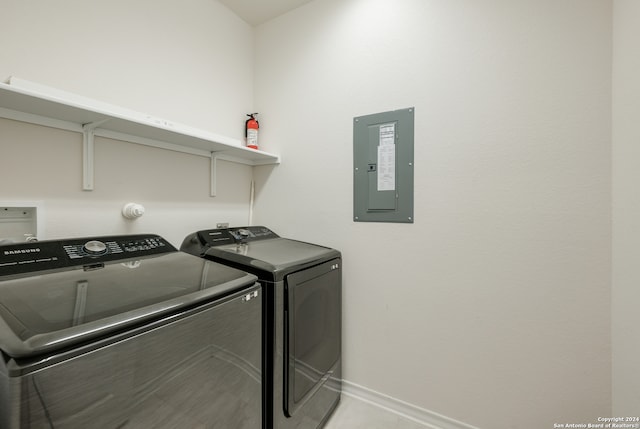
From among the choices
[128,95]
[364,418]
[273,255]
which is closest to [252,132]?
[128,95]

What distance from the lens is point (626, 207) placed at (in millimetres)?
1141

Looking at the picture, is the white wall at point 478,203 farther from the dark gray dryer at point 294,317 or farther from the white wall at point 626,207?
the dark gray dryer at point 294,317

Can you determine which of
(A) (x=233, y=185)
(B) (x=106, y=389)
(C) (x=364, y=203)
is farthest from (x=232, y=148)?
(B) (x=106, y=389)

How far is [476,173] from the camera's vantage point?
152cm

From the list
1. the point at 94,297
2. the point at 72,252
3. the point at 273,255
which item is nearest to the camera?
the point at 94,297

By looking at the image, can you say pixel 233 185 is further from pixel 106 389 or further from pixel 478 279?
pixel 478 279

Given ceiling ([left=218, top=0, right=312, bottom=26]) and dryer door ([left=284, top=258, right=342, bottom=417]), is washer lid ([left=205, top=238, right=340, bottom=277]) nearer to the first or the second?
dryer door ([left=284, top=258, right=342, bottom=417])

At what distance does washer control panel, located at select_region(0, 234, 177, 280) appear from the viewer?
0.99 meters

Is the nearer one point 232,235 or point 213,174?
point 232,235

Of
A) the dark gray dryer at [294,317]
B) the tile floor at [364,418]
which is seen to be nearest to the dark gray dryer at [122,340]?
the dark gray dryer at [294,317]

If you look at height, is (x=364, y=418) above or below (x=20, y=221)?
Result: below

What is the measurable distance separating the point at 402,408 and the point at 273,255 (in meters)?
1.32

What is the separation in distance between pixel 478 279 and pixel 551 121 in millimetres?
899

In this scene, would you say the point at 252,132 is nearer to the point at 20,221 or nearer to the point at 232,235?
the point at 232,235
